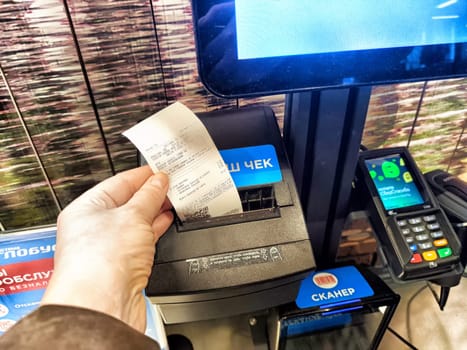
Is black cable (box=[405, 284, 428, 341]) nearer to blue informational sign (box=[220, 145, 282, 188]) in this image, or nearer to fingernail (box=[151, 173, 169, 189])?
blue informational sign (box=[220, 145, 282, 188])

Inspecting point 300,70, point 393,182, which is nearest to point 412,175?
point 393,182

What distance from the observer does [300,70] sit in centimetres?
47

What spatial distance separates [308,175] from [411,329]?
1.58 ft

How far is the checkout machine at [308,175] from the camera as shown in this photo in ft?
1.51

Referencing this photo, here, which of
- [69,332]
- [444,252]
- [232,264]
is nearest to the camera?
[69,332]

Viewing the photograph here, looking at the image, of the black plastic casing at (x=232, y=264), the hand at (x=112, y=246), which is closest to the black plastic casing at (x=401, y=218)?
the black plastic casing at (x=232, y=264)

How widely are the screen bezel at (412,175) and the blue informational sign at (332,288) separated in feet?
0.46

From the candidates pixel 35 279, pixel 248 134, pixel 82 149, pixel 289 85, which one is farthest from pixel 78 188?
pixel 289 85

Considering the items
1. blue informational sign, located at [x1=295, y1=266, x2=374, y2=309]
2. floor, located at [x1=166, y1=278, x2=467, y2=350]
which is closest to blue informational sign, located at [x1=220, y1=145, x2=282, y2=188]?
blue informational sign, located at [x1=295, y1=266, x2=374, y2=309]

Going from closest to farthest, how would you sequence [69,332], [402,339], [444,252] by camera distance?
[69,332] < [444,252] < [402,339]

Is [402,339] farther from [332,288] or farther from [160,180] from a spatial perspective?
[160,180]

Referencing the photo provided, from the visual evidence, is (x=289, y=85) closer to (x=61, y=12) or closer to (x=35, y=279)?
(x=61, y=12)

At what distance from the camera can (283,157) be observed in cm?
60

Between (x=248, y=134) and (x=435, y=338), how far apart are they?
66cm
